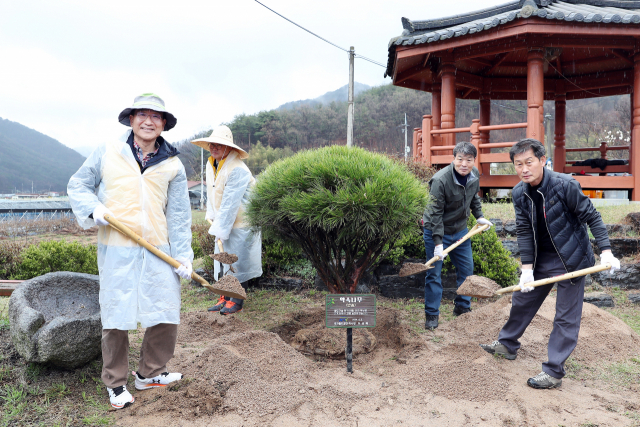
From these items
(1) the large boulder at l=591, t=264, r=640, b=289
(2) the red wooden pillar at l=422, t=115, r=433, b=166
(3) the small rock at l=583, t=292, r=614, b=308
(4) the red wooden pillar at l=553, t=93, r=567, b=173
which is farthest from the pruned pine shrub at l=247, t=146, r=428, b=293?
(4) the red wooden pillar at l=553, t=93, r=567, b=173

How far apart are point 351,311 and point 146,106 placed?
209cm

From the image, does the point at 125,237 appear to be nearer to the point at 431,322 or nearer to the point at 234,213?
the point at 234,213

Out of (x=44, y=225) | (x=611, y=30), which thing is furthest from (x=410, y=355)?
(x=44, y=225)

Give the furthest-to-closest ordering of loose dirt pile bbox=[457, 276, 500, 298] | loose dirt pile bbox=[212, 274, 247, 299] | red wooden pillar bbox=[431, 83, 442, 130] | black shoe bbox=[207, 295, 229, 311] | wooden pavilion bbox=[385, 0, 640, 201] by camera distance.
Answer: red wooden pillar bbox=[431, 83, 442, 130] < wooden pavilion bbox=[385, 0, 640, 201] < black shoe bbox=[207, 295, 229, 311] < loose dirt pile bbox=[457, 276, 500, 298] < loose dirt pile bbox=[212, 274, 247, 299]

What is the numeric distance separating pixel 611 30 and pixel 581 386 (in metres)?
7.20

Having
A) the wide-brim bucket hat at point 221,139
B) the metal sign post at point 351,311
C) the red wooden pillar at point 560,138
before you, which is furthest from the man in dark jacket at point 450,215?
the red wooden pillar at point 560,138

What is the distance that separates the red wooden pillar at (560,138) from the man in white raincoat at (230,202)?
381 inches

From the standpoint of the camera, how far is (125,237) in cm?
270

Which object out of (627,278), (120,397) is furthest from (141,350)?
(627,278)

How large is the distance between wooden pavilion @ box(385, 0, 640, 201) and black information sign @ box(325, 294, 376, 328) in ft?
19.9

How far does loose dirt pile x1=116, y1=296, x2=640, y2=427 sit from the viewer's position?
256 cm

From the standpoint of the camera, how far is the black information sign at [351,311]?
3.16 meters

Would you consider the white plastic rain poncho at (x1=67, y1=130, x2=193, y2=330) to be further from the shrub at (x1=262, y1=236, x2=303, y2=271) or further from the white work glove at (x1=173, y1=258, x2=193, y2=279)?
the shrub at (x1=262, y1=236, x2=303, y2=271)

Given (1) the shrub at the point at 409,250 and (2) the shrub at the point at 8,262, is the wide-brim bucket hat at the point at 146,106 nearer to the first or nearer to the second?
(1) the shrub at the point at 409,250
